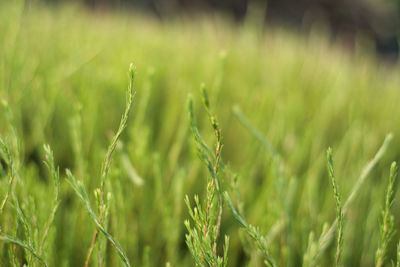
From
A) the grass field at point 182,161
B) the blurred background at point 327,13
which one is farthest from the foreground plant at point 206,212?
the blurred background at point 327,13

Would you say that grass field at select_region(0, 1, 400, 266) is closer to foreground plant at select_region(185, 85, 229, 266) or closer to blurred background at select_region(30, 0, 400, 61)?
foreground plant at select_region(185, 85, 229, 266)

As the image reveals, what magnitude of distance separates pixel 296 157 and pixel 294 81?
561 millimetres

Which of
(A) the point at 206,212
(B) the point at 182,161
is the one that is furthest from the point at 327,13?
(A) the point at 206,212

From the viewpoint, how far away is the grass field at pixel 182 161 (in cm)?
27

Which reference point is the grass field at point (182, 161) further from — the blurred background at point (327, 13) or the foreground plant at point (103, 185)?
the blurred background at point (327, 13)

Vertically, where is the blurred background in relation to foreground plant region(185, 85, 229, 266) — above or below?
below

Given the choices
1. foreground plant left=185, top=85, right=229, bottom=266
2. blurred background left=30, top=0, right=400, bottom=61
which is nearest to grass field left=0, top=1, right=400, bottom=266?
foreground plant left=185, top=85, right=229, bottom=266

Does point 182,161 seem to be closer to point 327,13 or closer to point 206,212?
point 206,212

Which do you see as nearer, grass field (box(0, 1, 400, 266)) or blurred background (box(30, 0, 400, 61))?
grass field (box(0, 1, 400, 266))

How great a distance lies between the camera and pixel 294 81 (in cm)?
109

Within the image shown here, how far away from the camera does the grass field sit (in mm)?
270

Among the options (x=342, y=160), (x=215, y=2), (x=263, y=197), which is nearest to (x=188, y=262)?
(x=263, y=197)

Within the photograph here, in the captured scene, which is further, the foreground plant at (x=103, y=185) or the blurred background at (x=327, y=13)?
the blurred background at (x=327, y=13)

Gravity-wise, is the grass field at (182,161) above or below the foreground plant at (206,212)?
below
